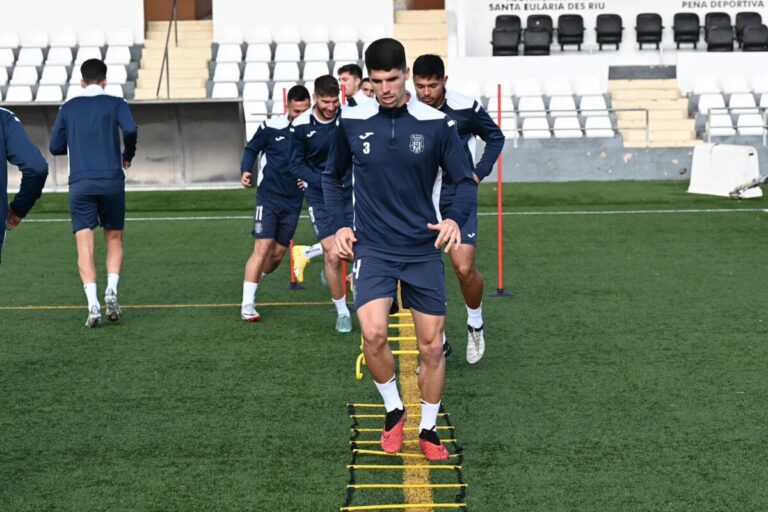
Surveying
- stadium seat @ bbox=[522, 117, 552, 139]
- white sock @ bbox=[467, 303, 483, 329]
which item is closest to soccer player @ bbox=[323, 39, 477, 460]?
white sock @ bbox=[467, 303, 483, 329]

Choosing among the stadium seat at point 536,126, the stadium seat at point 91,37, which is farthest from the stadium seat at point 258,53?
the stadium seat at point 536,126

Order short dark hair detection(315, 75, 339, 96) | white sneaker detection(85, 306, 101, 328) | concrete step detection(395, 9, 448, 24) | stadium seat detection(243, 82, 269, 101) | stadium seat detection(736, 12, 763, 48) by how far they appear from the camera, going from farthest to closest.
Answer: concrete step detection(395, 9, 448, 24) < stadium seat detection(736, 12, 763, 48) < stadium seat detection(243, 82, 269, 101) < white sneaker detection(85, 306, 101, 328) < short dark hair detection(315, 75, 339, 96)

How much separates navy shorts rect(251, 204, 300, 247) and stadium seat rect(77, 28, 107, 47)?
67.2ft

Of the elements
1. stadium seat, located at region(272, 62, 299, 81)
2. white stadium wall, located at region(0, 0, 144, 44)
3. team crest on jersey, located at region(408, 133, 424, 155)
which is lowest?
team crest on jersey, located at region(408, 133, 424, 155)

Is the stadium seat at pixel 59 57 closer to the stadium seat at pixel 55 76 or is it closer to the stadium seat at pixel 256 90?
the stadium seat at pixel 55 76

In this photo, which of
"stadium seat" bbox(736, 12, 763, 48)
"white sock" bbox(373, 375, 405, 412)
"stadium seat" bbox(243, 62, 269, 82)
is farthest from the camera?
"stadium seat" bbox(736, 12, 763, 48)

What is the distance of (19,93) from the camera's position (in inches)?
1032

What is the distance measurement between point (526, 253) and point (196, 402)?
271 inches

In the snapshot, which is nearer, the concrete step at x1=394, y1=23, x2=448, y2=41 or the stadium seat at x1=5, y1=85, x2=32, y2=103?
the stadium seat at x1=5, y1=85, x2=32, y2=103

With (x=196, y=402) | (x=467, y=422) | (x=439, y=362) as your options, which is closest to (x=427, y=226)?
(x=439, y=362)

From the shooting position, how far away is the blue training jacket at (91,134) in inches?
363

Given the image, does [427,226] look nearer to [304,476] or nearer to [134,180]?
[304,476]

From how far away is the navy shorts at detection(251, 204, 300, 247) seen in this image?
9.53 metres

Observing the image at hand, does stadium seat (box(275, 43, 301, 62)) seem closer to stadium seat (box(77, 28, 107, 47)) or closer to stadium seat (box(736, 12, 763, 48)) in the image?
stadium seat (box(77, 28, 107, 47))
